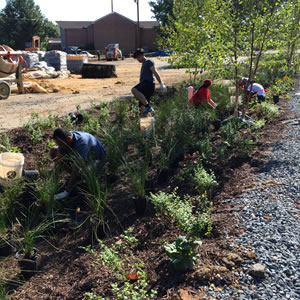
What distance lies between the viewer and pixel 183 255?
8.29ft

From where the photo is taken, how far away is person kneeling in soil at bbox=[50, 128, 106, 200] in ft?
12.2

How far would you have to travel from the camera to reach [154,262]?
280 cm

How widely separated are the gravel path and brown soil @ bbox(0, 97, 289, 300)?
9 cm

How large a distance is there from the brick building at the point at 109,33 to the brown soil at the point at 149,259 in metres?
45.4

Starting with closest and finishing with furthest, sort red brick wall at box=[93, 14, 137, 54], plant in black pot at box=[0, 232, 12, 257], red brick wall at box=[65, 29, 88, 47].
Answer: plant in black pot at box=[0, 232, 12, 257] → red brick wall at box=[93, 14, 137, 54] → red brick wall at box=[65, 29, 88, 47]

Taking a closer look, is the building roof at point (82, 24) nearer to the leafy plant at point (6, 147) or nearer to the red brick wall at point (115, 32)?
the red brick wall at point (115, 32)

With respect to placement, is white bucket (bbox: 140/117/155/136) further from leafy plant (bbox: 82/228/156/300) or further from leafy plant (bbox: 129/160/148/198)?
leafy plant (bbox: 82/228/156/300)

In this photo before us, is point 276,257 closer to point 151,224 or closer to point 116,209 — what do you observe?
point 151,224

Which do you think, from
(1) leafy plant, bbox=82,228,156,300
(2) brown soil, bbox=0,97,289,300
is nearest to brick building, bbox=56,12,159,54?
(2) brown soil, bbox=0,97,289,300

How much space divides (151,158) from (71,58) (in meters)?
16.4

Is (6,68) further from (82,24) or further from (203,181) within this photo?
(82,24)

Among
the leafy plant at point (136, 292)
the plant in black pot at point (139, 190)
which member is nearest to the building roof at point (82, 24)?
the plant in black pot at point (139, 190)

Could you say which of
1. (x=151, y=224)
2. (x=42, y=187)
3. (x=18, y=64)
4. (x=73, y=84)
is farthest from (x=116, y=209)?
(x=73, y=84)

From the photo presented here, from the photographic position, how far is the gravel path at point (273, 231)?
2285 mm
